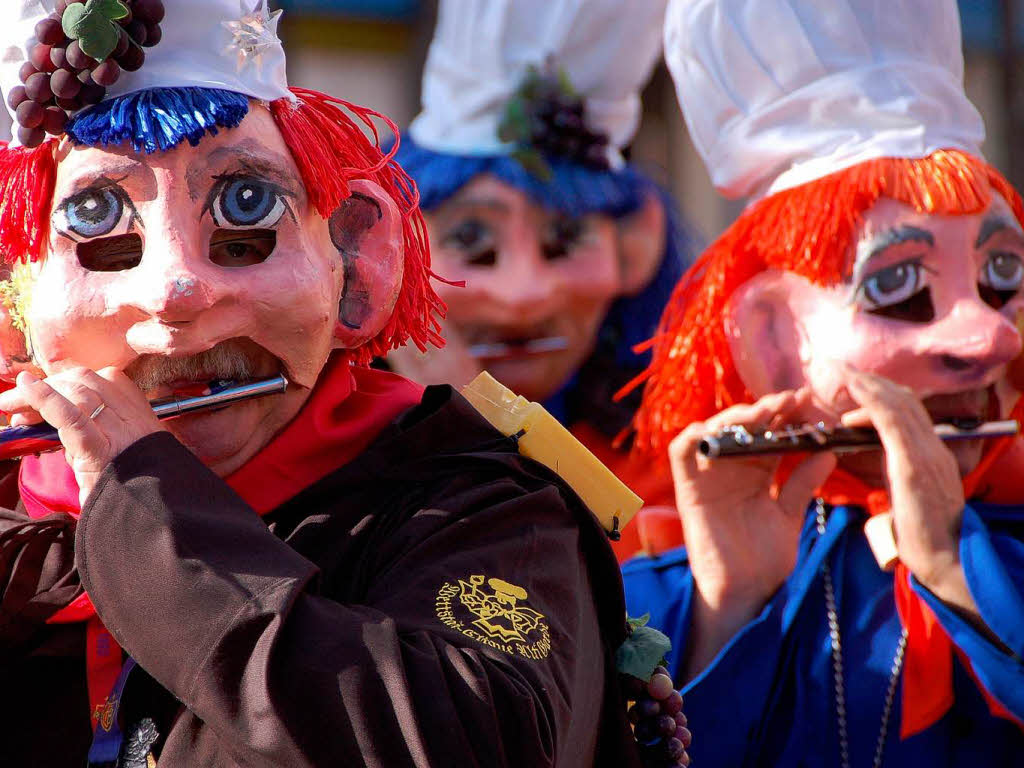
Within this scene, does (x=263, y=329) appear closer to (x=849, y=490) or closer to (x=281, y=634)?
(x=281, y=634)

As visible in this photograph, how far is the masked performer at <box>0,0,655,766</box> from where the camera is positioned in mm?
1489

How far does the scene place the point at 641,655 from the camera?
187 cm

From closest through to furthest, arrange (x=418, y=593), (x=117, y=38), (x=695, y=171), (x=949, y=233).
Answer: (x=418, y=593) < (x=117, y=38) < (x=949, y=233) < (x=695, y=171)

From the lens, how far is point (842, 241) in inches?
101

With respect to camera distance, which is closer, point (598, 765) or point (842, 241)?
point (598, 765)

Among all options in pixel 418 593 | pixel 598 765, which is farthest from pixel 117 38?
pixel 598 765

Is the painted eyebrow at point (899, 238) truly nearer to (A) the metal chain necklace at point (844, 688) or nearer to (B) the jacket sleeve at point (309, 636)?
(A) the metal chain necklace at point (844, 688)

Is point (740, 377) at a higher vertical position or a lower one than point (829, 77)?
lower

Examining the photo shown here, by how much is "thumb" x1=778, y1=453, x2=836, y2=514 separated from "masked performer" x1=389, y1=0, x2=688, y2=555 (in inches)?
40.0

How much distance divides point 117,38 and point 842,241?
4.25ft

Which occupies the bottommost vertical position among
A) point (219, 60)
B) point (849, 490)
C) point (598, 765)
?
point (849, 490)

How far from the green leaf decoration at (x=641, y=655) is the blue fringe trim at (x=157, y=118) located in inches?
30.7

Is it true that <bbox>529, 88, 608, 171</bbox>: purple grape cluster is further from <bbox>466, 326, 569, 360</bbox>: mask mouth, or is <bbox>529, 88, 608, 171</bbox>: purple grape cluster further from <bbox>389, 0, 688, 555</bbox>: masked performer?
<bbox>466, 326, 569, 360</bbox>: mask mouth

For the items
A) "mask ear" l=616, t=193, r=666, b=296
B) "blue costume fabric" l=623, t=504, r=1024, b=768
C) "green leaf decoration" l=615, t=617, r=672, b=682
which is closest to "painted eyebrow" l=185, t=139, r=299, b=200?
"green leaf decoration" l=615, t=617, r=672, b=682
